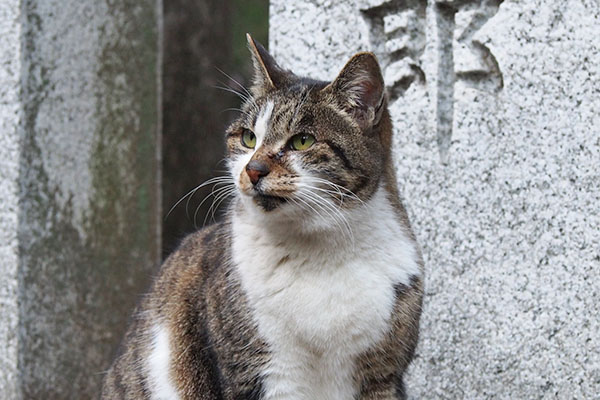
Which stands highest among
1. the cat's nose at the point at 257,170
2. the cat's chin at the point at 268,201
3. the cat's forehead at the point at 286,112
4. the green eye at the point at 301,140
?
the cat's forehead at the point at 286,112

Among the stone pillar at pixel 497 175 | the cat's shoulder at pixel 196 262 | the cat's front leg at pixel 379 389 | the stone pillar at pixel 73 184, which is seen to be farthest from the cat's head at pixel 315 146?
the stone pillar at pixel 73 184

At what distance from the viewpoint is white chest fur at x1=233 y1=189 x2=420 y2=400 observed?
2.46m

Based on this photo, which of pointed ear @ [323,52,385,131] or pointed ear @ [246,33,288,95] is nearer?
pointed ear @ [323,52,385,131]

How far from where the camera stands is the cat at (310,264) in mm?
2451

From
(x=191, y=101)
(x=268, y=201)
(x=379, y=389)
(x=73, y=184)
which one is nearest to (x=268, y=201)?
(x=268, y=201)

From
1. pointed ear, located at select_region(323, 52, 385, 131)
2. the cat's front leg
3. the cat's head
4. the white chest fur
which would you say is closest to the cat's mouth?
the cat's head

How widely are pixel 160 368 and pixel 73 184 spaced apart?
5.92 feet

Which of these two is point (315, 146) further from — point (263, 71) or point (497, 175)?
point (497, 175)

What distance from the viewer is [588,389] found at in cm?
285

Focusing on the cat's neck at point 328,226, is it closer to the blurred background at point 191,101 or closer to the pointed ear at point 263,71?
the pointed ear at point 263,71

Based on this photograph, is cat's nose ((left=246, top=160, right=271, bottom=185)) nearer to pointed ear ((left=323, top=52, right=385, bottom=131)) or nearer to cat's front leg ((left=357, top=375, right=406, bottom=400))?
pointed ear ((left=323, top=52, right=385, bottom=131))

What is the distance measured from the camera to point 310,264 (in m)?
Result: 2.54

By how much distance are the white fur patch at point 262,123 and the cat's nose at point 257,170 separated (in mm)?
151

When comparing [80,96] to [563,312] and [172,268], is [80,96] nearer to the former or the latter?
[172,268]
